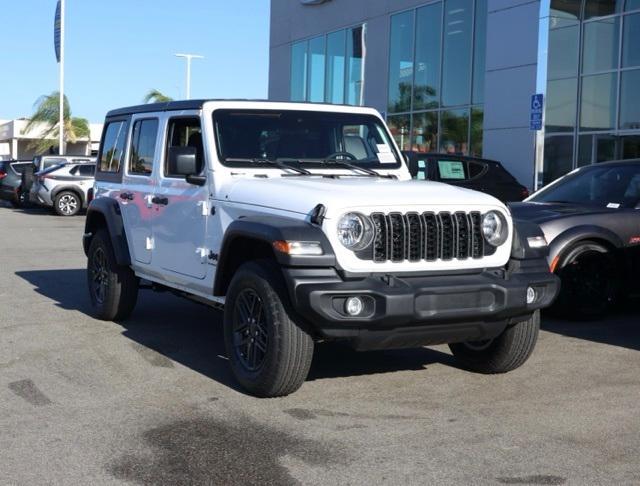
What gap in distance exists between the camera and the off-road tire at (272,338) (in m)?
5.38

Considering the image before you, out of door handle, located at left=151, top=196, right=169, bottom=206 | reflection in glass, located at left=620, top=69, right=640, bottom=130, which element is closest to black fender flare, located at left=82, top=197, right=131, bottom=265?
door handle, located at left=151, top=196, right=169, bottom=206

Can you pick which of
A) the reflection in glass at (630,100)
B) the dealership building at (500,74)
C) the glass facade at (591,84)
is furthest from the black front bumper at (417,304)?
the glass facade at (591,84)

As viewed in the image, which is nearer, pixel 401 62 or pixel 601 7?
pixel 601 7

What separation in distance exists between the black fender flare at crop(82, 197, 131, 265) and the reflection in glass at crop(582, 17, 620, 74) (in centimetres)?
1391

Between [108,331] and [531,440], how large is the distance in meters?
4.30

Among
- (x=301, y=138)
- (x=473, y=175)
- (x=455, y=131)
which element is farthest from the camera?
(x=455, y=131)

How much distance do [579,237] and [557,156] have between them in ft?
41.3

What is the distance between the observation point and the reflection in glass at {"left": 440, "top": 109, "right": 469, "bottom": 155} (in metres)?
22.8

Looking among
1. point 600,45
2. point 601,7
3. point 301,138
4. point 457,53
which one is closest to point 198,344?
point 301,138

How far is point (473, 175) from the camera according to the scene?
1519cm

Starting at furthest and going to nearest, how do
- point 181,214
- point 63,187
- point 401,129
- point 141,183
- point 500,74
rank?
point 401,129 < point 63,187 < point 500,74 < point 141,183 < point 181,214

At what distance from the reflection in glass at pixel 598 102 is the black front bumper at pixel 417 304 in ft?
47.4

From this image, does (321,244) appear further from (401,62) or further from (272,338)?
(401,62)

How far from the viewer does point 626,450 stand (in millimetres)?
4727
